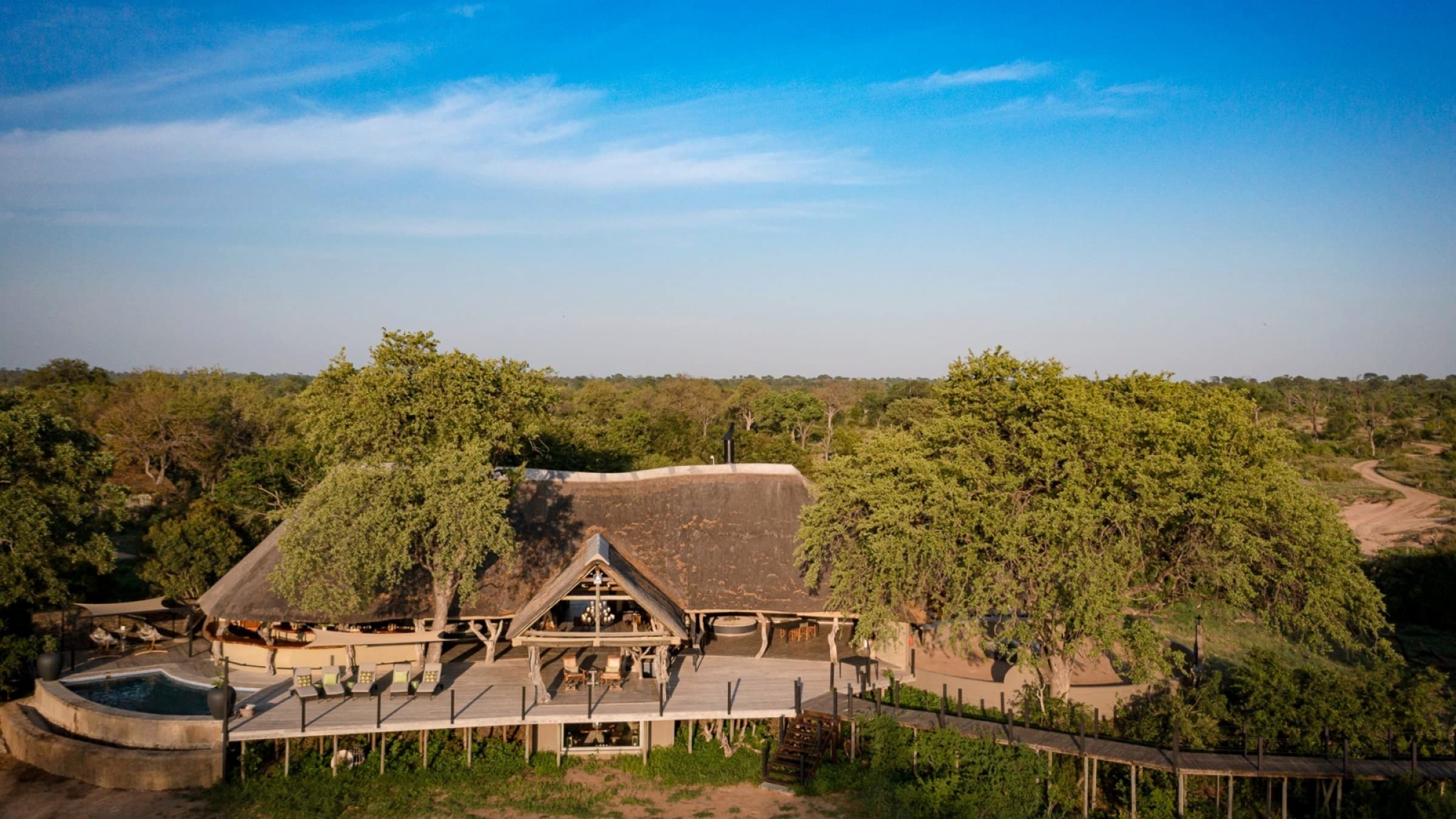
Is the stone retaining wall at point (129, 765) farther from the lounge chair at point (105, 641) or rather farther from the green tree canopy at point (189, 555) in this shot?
the green tree canopy at point (189, 555)

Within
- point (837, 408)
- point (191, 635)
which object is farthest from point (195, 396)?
point (837, 408)

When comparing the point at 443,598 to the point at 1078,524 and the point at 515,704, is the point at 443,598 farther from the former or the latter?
the point at 1078,524

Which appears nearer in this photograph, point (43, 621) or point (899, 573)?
point (899, 573)

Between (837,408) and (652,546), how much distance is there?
7209 cm

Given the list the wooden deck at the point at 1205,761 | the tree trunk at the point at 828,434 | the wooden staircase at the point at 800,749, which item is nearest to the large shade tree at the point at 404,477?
the wooden staircase at the point at 800,749

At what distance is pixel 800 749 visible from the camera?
19109mm

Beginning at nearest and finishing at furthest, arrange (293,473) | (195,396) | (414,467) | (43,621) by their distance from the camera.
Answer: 1. (414,467)
2. (43,621)
3. (293,473)
4. (195,396)

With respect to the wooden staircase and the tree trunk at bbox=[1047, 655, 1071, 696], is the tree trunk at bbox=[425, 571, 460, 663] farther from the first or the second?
the tree trunk at bbox=[1047, 655, 1071, 696]

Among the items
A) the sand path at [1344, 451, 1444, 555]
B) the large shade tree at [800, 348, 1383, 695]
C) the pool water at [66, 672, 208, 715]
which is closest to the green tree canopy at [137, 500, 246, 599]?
the pool water at [66, 672, 208, 715]

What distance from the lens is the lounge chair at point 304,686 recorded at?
19.0 m

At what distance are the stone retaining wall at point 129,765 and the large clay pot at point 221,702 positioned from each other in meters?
0.69

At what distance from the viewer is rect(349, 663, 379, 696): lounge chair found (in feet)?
65.4

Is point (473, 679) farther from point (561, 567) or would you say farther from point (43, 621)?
point (43, 621)

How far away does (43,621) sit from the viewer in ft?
81.3
